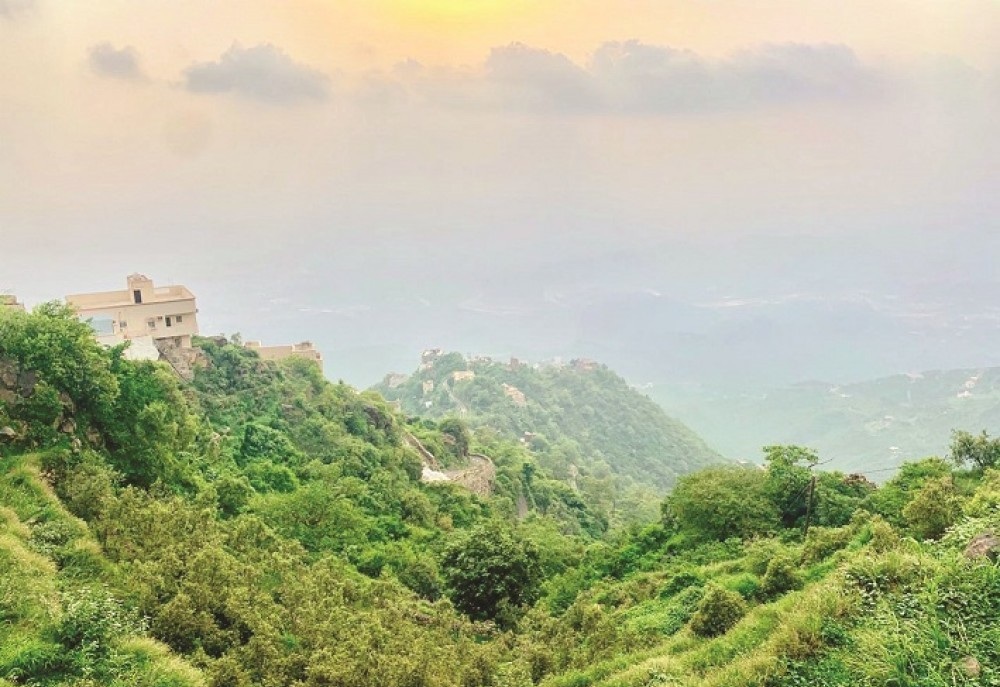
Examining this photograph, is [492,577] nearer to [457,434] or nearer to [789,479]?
[789,479]

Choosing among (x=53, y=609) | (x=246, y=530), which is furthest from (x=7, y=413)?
(x=53, y=609)

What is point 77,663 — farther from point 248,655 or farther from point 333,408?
point 333,408

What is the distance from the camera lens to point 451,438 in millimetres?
43406

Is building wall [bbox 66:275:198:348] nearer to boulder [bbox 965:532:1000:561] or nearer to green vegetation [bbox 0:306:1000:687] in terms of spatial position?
green vegetation [bbox 0:306:1000:687]

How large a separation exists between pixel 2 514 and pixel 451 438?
3403 cm

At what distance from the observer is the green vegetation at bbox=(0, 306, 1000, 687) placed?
7.38 meters

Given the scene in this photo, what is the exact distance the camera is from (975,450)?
17328 mm

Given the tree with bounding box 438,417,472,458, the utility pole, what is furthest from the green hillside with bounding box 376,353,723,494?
the utility pole

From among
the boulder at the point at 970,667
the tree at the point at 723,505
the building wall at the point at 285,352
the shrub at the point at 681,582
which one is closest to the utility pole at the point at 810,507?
the tree at the point at 723,505

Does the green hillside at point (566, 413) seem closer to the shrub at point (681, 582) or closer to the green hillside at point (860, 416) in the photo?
the green hillside at point (860, 416)

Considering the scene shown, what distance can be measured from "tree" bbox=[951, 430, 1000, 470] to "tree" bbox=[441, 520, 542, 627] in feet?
36.8

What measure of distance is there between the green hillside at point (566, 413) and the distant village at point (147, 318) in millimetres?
43049

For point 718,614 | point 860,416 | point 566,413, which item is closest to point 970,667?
point 718,614

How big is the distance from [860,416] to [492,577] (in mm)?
110764
